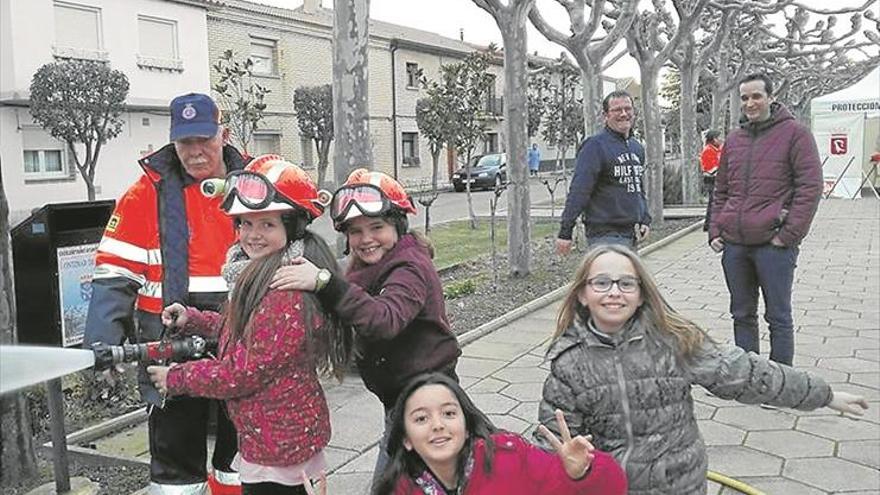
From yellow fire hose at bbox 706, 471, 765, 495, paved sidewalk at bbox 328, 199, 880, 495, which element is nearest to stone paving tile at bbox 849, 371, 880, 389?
paved sidewalk at bbox 328, 199, 880, 495

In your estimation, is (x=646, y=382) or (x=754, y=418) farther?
(x=754, y=418)

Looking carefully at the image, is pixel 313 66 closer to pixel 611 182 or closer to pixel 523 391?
pixel 611 182

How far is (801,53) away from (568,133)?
26.1 feet

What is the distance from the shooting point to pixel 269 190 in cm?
260

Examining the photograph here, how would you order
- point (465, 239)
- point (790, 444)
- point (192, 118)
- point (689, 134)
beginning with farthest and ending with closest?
point (689, 134)
point (465, 239)
point (790, 444)
point (192, 118)

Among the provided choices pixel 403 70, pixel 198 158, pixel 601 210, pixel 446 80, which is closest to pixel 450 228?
pixel 446 80

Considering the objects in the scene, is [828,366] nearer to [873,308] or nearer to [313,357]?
[873,308]

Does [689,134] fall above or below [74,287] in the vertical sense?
above

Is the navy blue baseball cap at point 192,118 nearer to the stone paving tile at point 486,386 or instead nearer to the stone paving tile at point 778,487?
the stone paving tile at point 778,487

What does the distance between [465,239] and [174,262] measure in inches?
500

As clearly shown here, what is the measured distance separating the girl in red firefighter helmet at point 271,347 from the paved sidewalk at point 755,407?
1.48 metres

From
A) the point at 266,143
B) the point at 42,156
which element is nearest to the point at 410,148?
the point at 266,143

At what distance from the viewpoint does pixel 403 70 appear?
3678cm

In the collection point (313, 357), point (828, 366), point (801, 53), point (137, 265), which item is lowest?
point (828, 366)
